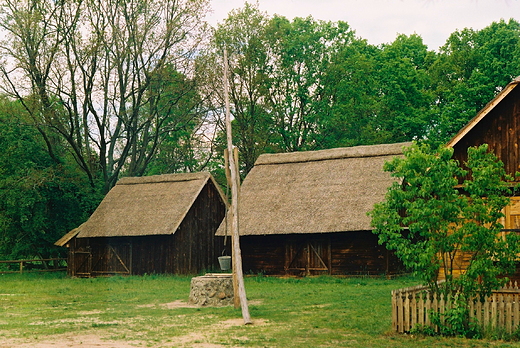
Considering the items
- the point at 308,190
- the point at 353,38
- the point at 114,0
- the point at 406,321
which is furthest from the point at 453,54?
the point at 406,321

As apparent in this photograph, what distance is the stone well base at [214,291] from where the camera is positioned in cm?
2005

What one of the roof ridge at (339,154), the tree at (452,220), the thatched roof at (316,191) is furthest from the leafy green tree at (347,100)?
the tree at (452,220)

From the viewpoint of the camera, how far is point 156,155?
5397 centimetres

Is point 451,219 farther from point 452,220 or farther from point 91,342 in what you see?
point 91,342

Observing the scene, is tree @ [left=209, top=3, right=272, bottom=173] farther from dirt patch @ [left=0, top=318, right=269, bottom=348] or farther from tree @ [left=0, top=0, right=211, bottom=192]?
dirt patch @ [left=0, top=318, right=269, bottom=348]

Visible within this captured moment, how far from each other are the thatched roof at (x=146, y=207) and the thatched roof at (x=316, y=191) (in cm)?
317

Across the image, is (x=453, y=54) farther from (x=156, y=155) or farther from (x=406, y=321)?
(x=406, y=321)

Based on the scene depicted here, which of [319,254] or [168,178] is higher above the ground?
[168,178]

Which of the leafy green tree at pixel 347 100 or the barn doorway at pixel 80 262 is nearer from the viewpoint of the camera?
the barn doorway at pixel 80 262

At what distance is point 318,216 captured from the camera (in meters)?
30.1

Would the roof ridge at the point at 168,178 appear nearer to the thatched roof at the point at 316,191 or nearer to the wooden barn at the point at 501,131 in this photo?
the thatched roof at the point at 316,191

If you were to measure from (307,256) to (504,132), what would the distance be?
1241 centimetres

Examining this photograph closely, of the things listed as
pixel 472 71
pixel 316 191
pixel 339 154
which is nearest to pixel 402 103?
pixel 472 71

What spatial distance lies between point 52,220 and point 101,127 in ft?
21.2
